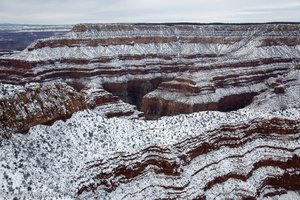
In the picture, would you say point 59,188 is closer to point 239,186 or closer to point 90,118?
point 90,118

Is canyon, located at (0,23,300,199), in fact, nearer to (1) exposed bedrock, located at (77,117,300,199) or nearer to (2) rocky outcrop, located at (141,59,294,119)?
(1) exposed bedrock, located at (77,117,300,199)

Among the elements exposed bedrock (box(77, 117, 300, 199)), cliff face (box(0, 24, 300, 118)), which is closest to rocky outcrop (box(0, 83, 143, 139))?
exposed bedrock (box(77, 117, 300, 199))

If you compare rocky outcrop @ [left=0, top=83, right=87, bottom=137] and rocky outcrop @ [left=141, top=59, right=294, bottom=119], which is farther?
rocky outcrop @ [left=141, top=59, right=294, bottom=119]

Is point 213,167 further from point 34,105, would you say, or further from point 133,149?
point 34,105

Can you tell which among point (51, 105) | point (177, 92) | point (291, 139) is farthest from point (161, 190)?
point (177, 92)

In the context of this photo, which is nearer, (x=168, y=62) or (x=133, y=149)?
(x=133, y=149)

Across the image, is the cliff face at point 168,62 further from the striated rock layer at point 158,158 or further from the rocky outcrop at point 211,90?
the striated rock layer at point 158,158

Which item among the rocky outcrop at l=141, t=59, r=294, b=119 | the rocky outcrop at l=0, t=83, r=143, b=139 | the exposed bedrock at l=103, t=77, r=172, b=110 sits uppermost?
the rocky outcrop at l=0, t=83, r=143, b=139

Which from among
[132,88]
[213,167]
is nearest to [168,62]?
[132,88]
